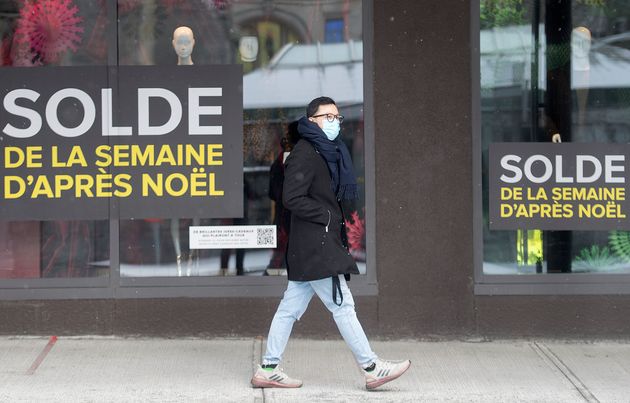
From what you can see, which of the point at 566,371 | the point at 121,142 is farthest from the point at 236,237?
the point at 566,371

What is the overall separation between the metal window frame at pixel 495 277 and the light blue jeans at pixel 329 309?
67.3 inches

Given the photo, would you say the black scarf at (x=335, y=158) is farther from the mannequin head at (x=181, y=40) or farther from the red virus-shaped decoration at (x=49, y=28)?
the red virus-shaped decoration at (x=49, y=28)

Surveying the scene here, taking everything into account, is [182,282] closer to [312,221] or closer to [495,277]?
[312,221]

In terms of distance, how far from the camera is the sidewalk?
21.6 feet

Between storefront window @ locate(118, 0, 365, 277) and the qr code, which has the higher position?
storefront window @ locate(118, 0, 365, 277)

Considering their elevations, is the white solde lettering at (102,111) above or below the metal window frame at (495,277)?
above

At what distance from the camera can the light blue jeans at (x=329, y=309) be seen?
6.48 metres

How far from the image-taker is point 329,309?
21.4ft

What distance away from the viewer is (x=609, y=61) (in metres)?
8.09

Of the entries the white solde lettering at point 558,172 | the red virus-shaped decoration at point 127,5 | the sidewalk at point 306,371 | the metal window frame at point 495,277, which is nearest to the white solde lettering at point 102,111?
the red virus-shaped decoration at point 127,5

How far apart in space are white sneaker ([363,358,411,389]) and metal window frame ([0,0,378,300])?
4.69 ft

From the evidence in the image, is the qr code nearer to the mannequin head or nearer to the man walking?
the mannequin head

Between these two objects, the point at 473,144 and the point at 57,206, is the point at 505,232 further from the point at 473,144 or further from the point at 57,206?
the point at 57,206

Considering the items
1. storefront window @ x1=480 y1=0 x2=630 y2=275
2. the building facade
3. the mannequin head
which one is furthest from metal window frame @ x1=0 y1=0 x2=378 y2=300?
storefront window @ x1=480 y1=0 x2=630 y2=275
